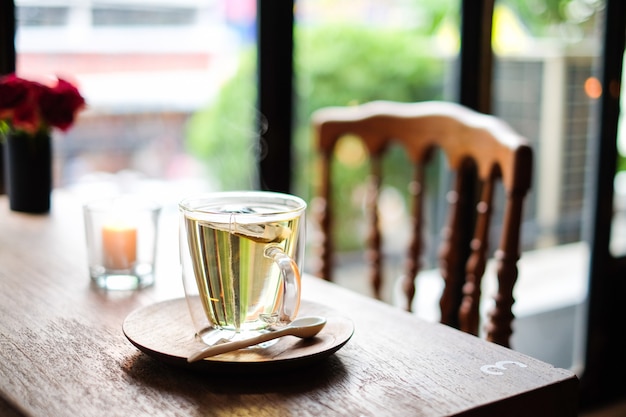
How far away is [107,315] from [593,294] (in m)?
1.86

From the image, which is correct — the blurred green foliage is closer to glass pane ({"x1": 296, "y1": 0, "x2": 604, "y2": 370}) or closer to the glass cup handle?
glass pane ({"x1": 296, "y1": 0, "x2": 604, "y2": 370})

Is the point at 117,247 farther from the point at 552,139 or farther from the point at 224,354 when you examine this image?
the point at 552,139

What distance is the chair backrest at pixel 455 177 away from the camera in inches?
50.3

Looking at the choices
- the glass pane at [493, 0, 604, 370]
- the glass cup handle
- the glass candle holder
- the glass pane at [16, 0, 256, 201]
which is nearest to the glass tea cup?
the glass cup handle

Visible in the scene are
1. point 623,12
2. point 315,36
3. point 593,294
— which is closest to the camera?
point 315,36

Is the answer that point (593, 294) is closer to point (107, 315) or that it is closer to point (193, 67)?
point (193, 67)

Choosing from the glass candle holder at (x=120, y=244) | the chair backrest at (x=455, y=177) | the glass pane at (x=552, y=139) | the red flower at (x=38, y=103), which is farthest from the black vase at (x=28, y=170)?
the glass pane at (x=552, y=139)

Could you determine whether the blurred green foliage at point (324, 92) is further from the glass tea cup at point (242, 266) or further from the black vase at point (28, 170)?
the glass tea cup at point (242, 266)

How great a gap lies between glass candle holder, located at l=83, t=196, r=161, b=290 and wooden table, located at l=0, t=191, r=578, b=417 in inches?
2.4

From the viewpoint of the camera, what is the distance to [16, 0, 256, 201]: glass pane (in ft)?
5.59

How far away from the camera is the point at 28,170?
4.99 feet

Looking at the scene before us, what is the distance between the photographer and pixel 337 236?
2148 millimetres

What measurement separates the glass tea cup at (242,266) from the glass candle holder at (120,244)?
254 millimetres

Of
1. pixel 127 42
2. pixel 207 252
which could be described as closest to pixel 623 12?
pixel 127 42
